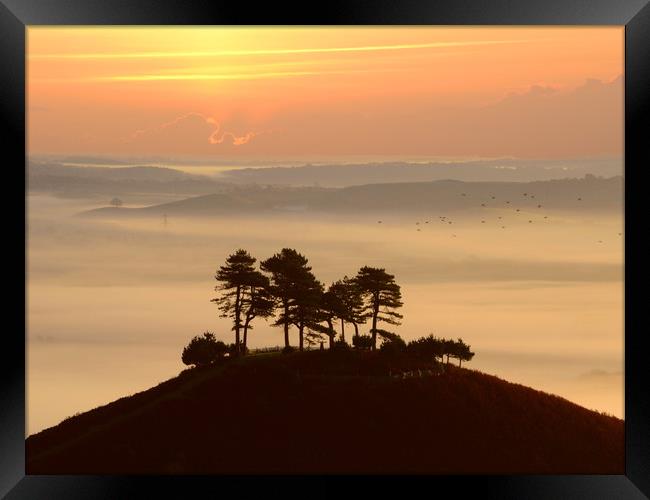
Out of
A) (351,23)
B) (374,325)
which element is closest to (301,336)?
(374,325)

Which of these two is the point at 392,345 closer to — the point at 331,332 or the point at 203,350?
the point at 331,332

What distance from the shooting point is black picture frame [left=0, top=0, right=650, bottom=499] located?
14.5m

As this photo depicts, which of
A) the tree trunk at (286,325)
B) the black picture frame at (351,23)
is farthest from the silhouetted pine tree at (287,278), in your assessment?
the black picture frame at (351,23)

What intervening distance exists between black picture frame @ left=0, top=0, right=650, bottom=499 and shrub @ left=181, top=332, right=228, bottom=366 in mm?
2069

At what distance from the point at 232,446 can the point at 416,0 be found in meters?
6.93

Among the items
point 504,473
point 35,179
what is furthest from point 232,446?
point 35,179

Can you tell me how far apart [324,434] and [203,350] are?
2.27 metres

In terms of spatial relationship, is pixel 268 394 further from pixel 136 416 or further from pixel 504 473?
pixel 504 473

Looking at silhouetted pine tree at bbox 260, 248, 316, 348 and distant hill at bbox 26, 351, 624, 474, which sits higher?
silhouetted pine tree at bbox 260, 248, 316, 348

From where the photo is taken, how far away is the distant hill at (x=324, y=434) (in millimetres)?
15844

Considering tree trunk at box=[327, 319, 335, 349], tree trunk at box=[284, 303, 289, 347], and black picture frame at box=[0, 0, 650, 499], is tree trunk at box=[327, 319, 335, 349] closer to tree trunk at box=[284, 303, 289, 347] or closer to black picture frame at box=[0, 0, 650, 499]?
tree trunk at box=[284, 303, 289, 347]

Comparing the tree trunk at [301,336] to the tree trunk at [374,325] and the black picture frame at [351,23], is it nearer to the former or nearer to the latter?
the tree trunk at [374,325]

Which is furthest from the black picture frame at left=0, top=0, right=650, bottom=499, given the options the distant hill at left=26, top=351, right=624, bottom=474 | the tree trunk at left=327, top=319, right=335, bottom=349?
the tree trunk at left=327, top=319, right=335, bottom=349

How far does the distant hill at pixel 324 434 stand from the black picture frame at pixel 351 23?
76 cm
